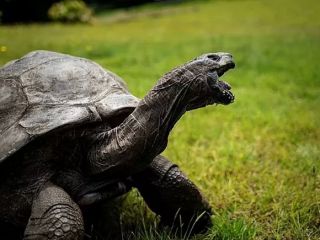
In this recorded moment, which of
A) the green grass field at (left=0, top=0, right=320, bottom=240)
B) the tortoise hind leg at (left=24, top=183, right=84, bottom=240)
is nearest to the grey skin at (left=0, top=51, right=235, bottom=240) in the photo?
the tortoise hind leg at (left=24, top=183, right=84, bottom=240)

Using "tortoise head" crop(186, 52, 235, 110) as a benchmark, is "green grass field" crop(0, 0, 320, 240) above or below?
below

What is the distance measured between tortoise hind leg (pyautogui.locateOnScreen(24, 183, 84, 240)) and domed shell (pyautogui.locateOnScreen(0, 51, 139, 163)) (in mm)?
261

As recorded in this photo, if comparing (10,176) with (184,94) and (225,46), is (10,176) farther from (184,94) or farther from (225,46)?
(225,46)

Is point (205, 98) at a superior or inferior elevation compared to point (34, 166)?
superior

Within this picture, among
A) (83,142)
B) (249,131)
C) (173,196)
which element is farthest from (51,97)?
(249,131)

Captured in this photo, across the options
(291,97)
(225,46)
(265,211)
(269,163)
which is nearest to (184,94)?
(265,211)

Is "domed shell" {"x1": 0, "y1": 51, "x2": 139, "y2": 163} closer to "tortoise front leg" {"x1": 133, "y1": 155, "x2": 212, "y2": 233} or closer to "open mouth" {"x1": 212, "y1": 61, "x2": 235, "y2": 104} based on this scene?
"tortoise front leg" {"x1": 133, "y1": 155, "x2": 212, "y2": 233}

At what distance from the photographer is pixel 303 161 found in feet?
10.9

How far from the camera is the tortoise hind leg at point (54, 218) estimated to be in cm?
193

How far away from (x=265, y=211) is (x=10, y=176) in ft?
4.57

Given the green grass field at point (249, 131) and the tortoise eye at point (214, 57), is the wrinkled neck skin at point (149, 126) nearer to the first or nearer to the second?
the tortoise eye at point (214, 57)

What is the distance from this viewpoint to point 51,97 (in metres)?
2.23

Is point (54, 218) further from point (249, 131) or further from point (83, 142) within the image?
point (249, 131)

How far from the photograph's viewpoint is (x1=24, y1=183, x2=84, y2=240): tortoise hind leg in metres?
1.93
